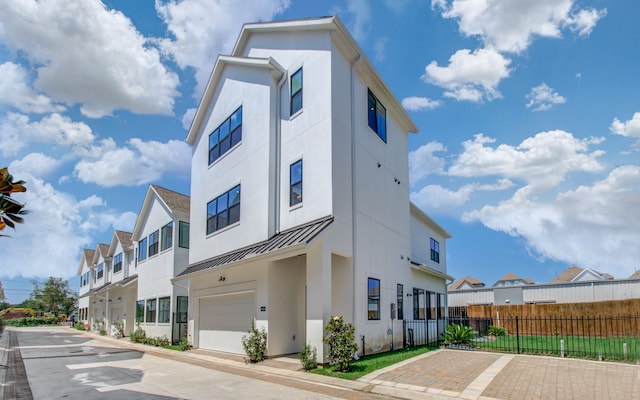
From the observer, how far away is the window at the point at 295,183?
13.8m

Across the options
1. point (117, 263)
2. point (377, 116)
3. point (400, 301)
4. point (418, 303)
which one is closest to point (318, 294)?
point (400, 301)

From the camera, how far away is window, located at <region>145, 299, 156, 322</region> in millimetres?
24459

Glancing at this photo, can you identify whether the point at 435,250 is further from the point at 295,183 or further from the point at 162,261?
the point at 162,261

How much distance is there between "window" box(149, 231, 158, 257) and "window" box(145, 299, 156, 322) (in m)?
2.88

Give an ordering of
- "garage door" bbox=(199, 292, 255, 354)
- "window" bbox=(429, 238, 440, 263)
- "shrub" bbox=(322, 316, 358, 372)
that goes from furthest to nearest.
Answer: "window" bbox=(429, 238, 440, 263) < "garage door" bbox=(199, 292, 255, 354) < "shrub" bbox=(322, 316, 358, 372)

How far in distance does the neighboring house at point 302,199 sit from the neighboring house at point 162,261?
328cm

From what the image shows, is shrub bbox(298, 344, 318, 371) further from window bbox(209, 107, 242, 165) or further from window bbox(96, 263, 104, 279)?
window bbox(96, 263, 104, 279)

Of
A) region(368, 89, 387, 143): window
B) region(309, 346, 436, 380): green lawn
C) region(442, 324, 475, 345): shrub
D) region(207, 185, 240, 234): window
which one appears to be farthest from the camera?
region(207, 185, 240, 234): window

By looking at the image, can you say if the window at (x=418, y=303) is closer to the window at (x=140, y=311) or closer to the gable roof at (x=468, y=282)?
the window at (x=140, y=311)

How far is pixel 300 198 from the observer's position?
13.7 meters

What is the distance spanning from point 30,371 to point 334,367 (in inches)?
415

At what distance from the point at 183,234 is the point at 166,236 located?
175 centimetres

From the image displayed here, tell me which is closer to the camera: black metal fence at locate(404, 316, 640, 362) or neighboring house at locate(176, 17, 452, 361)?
neighboring house at locate(176, 17, 452, 361)

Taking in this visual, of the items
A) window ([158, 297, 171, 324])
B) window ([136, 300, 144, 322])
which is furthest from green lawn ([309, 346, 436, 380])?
window ([136, 300, 144, 322])
